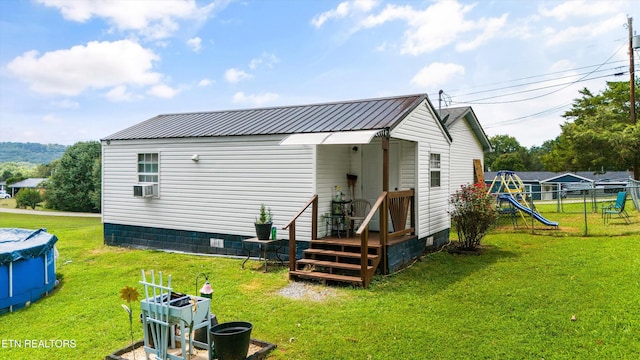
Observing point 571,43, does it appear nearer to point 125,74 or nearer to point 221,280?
point 221,280

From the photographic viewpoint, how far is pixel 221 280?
25.3ft

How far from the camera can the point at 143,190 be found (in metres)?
10.7

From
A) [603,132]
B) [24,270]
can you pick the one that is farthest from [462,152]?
[603,132]

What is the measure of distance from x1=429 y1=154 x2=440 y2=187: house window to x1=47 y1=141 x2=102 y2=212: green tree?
38.2 m

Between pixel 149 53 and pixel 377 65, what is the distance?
10.1 m

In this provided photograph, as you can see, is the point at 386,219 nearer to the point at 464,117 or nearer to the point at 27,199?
the point at 464,117

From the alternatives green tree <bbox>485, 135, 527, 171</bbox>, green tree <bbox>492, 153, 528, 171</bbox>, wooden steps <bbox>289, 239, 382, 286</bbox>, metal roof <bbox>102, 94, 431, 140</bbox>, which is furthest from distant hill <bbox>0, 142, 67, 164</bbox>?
wooden steps <bbox>289, 239, 382, 286</bbox>

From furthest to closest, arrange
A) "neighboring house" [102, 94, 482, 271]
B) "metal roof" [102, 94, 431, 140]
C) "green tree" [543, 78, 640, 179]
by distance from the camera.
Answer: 1. "green tree" [543, 78, 640, 179]
2. "neighboring house" [102, 94, 482, 271]
3. "metal roof" [102, 94, 431, 140]

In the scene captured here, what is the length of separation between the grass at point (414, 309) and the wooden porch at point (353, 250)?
36 centimetres

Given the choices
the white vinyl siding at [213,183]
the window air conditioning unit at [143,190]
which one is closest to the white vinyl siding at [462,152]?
the white vinyl siding at [213,183]

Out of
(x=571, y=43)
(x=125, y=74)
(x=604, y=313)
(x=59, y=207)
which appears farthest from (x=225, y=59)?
(x=59, y=207)

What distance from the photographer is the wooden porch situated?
23.5ft

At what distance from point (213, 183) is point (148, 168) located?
2324mm

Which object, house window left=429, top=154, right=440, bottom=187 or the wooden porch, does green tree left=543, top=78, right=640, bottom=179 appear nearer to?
house window left=429, top=154, right=440, bottom=187
